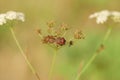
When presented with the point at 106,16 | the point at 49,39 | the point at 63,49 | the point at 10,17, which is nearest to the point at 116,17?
the point at 106,16

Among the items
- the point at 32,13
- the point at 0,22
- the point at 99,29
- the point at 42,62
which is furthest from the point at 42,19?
the point at 0,22

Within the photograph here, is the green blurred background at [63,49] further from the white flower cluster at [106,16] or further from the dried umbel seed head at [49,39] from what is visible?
the dried umbel seed head at [49,39]

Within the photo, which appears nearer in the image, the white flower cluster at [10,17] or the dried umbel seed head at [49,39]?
the dried umbel seed head at [49,39]

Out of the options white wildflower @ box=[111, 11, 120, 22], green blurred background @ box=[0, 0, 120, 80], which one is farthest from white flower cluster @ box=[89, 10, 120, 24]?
green blurred background @ box=[0, 0, 120, 80]

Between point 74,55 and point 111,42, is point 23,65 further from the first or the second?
point 111,42

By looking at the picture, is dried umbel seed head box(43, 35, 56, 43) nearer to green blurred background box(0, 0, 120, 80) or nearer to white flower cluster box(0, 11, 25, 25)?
white flower cluster box(0, 11, 25, 25)

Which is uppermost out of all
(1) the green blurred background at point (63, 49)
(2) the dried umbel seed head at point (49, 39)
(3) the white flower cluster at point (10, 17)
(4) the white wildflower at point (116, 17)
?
(3) the white flower cluster at point (10, 17)

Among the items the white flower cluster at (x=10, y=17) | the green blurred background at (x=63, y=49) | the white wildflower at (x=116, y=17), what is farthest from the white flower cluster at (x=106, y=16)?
the green blurred background at (x=63, y=49)

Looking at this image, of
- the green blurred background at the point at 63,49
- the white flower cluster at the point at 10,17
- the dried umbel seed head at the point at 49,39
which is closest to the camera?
the dried umbel seed head at the point at 49,39

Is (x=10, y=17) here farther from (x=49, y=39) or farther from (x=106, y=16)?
(x=106, y=16)
